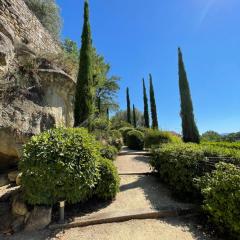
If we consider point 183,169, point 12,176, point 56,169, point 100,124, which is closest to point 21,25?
point 100,124

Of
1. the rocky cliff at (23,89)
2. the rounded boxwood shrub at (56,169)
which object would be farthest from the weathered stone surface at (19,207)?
the rocky cliff at (23,89)

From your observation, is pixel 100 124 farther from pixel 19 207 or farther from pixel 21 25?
pixel 19 207

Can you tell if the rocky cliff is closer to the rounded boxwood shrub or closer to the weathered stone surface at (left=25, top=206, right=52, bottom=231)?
the rounded boxwood shrub

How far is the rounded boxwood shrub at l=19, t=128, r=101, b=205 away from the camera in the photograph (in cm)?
404

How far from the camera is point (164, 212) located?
176 inches

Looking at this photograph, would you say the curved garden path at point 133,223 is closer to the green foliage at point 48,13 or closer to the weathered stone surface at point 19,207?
the weathered stone surface at point 19,207

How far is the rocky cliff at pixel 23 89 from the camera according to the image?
611 cm

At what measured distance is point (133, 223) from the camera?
165 inches

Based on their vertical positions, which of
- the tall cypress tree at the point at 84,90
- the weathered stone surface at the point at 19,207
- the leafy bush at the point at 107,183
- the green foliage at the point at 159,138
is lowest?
the weathered stone surface at the point at 19,207

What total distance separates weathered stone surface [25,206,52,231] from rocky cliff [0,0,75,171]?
2.43m

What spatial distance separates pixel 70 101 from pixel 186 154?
581cm

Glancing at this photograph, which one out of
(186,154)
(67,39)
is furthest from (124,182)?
(67,39)

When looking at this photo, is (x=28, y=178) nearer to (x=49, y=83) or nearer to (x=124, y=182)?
(x=124, y=182)

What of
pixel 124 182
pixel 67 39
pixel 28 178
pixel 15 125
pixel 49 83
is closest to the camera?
pixel 28 178
